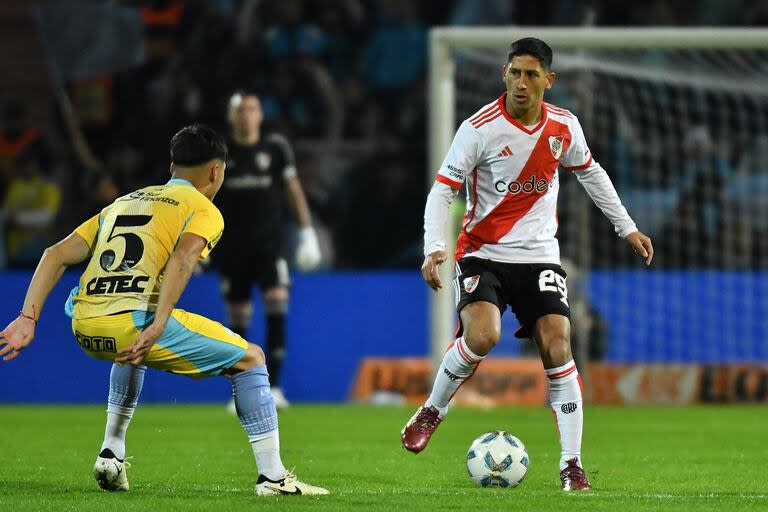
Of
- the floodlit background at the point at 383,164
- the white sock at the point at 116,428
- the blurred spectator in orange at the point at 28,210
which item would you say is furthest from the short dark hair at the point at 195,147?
the blurred spectator in orange at the point at 28,210

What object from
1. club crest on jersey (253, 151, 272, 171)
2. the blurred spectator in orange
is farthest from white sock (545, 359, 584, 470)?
the blurred spectator in orange

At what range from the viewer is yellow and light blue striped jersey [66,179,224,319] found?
209 inches

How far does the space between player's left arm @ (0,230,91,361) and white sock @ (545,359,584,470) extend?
2035 millimetres

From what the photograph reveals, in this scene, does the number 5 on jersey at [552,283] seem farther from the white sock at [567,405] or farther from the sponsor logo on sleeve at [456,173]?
the sponsor logo on sleeve at [456,173]

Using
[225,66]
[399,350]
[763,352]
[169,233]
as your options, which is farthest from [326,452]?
[225,66]

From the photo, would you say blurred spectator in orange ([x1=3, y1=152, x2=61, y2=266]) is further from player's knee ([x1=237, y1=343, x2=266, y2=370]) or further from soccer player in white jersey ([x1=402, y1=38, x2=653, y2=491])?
player's knee ([x1=237, y1=343, x2=266, y2=370])

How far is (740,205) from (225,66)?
5.63 m

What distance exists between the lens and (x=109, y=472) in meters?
5.59

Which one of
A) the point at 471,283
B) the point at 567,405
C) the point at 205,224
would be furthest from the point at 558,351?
the point at 205,224

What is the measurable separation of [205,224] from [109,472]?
1.06m

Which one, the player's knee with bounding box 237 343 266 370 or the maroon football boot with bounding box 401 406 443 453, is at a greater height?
the player's knee with bounding box 237 343 266 370

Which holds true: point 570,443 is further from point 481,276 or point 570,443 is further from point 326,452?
point 326,452

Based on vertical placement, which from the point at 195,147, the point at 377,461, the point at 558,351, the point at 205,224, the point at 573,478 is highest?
the point at 195,147

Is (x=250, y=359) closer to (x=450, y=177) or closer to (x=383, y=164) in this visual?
(x=450, y=177)
